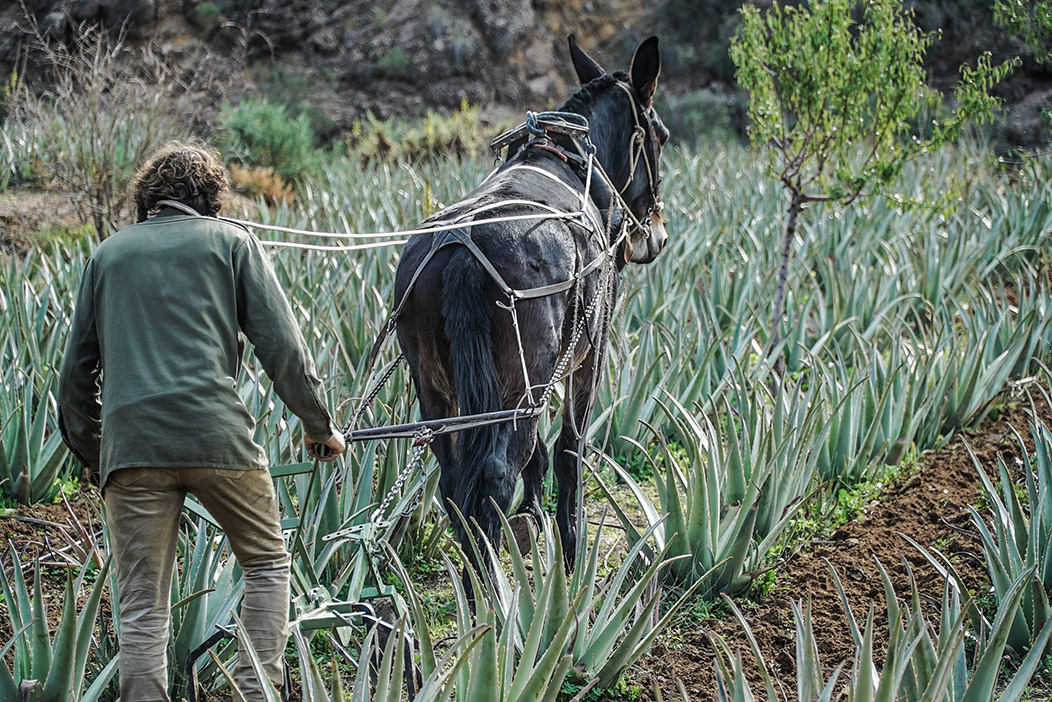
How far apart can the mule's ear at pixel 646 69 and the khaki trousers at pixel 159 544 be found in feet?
7.28

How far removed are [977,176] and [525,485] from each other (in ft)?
30.1

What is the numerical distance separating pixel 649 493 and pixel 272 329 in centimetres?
271

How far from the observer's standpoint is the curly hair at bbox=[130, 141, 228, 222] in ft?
7.39

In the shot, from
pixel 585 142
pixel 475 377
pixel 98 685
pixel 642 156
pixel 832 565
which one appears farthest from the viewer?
pixel 642 156

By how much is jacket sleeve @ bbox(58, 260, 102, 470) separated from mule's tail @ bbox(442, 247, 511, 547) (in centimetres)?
97

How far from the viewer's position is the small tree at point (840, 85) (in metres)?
5.37

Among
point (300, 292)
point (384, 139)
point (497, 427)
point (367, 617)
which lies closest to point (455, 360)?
point (497, 427)

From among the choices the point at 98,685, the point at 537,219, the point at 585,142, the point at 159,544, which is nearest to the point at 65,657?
the point at 98,685

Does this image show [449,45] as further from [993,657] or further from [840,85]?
[993,657]

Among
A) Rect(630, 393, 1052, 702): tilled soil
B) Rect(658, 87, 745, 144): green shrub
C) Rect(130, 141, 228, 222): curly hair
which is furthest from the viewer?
Rect(658, 87, 745, 144): green shrub

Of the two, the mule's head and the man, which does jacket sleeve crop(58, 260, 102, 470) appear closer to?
the man

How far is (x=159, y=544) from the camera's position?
7.39ft

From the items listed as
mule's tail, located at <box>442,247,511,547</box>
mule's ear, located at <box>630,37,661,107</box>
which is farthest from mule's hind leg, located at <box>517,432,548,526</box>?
mule's ear, located at <box>630,37,661,107</box>

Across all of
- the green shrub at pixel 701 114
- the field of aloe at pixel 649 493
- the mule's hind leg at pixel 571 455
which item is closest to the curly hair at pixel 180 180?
the field of aloe at pixel 649 493
